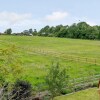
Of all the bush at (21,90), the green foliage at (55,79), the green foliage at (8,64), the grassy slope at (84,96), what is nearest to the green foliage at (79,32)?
the grassy slope at (84,96)

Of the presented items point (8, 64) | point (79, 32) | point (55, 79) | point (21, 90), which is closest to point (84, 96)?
point (55, 79)

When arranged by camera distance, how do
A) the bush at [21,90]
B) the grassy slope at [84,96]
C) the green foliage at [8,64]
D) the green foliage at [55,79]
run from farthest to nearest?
1. the grassy slope at [84,96]
2. the green foliage at [55,79]
3. the bush at [21,90]
4. the green foliage at [8,64]

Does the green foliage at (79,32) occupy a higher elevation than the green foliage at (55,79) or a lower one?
higher

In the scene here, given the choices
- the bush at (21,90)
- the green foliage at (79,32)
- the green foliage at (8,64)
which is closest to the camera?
the green foliage at (8,64)

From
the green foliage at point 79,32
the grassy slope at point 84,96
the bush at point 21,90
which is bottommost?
the grassy slope at point 84,96

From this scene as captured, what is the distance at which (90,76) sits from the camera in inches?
1719

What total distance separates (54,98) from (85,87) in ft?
19.8

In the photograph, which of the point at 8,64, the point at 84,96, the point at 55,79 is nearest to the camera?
the point at 8,64

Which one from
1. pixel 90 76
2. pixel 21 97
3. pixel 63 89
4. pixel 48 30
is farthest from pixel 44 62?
pixel 48 30

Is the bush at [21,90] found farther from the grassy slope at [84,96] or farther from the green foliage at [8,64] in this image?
the grassy slope at [84,96]

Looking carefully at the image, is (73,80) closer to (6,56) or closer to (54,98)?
(54,98)

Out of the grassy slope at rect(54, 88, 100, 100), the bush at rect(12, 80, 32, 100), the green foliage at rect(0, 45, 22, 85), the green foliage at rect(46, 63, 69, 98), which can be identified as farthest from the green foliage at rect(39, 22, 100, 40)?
the green foliage at rect(0, 45, 22, 85)

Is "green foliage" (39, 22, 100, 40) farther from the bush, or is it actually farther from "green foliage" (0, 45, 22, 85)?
"green foliage" (0, 45, 22, 85)

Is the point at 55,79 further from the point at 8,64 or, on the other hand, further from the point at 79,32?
the point at 79,32
